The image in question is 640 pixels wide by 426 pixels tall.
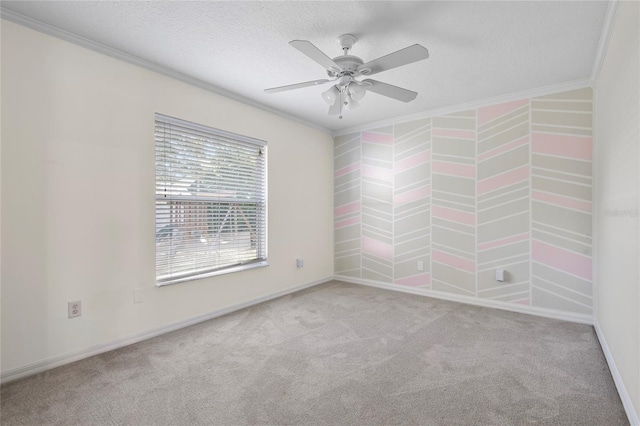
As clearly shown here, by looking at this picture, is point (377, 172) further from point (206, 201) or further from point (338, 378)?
point (338, 378)

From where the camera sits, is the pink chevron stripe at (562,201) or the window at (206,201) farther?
the pink chevron stripe at (562,201)

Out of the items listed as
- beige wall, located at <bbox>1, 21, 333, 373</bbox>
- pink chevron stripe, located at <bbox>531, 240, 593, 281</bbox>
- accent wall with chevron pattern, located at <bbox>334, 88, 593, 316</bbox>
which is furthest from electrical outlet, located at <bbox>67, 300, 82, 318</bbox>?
pink chevron stripe, located at <bbox>531, 240, 593, 281</bbox>

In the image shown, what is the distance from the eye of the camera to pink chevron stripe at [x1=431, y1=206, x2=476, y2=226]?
3.80 metres

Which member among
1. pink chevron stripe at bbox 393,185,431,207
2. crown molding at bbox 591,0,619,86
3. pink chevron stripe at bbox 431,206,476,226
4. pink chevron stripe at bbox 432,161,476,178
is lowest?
pink chevron stripe at bbox 431,206,476,226

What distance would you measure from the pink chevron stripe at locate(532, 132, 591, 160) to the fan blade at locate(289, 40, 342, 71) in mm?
2558

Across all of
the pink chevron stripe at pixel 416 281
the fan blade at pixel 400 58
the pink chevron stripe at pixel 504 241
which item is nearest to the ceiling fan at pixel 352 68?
the fan blade at pixel 400 58

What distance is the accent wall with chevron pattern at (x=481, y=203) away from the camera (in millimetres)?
3197

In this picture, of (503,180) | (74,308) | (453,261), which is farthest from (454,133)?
(74,308)

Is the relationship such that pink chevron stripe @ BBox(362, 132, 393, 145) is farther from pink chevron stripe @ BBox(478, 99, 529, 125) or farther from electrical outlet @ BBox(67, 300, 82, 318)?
electrical outlet @ BBox(67, 300, 82, 318)

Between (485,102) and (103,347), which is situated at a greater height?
(485,102)

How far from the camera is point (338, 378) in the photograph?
2105 mm

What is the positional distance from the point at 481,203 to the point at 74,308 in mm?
Result: 4168

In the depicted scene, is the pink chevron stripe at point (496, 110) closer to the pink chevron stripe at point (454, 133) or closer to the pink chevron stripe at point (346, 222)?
the pink chevron stripe at point (454, 133)

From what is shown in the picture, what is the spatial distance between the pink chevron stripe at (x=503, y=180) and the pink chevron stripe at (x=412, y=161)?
77 centimetres
